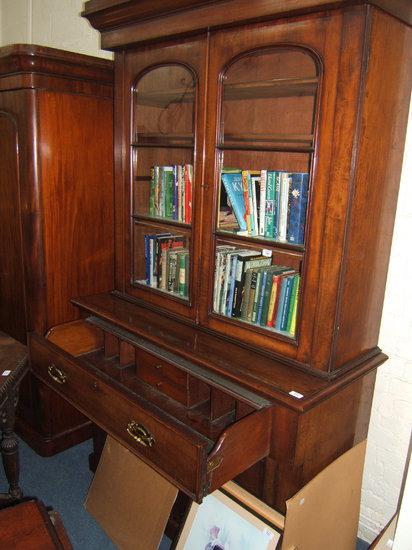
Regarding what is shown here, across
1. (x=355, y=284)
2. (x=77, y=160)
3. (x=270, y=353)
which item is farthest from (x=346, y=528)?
(x=77, y=160)

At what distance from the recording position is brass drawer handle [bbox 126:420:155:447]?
49.8 inches

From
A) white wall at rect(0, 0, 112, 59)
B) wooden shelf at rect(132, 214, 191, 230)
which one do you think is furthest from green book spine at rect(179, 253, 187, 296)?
white wall at rect(0, 0, 112, 59)

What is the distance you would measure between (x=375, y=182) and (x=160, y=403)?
103 cm

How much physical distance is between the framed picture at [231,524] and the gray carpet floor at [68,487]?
0.95 ft

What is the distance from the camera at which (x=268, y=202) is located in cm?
151

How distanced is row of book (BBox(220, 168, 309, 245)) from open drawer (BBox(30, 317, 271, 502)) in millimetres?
497

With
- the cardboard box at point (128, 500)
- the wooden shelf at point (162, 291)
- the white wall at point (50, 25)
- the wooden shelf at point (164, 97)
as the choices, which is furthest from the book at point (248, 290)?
the white wall at point (50, 25)

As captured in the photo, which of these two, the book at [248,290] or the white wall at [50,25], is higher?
the white wall at [50,25]

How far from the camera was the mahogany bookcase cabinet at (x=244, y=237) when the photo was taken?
1209 mm

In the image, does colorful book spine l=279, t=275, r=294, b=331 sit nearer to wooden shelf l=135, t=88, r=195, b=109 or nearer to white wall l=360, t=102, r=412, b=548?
white wall l=360, t=102, r=412, b=548

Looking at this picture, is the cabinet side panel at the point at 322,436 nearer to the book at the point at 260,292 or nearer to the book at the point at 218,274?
the book at the point at 260,292

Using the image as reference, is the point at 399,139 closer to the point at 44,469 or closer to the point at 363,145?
the point at 363,145

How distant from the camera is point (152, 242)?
75.1 inches

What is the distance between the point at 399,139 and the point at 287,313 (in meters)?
0.63
